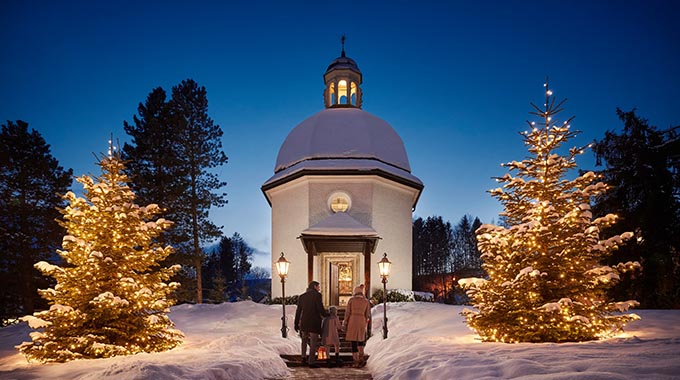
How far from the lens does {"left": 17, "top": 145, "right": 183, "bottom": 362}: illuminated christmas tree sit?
383 inches

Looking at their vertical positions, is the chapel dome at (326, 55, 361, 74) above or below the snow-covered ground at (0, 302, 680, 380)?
above

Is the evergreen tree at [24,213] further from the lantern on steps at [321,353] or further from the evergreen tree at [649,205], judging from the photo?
the evergreen tree at [649,205]

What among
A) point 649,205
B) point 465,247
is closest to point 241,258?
point 465,247

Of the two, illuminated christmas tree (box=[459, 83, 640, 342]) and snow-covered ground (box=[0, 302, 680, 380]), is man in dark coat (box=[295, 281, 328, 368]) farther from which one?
illuminated christmas tree (box=[459, 83, 640, 342])

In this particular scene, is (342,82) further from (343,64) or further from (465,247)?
(465,247)

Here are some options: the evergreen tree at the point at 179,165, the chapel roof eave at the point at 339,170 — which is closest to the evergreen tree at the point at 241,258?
the evergreen tree at the point at 179,165

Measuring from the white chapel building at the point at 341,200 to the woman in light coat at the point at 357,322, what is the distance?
26.4ft

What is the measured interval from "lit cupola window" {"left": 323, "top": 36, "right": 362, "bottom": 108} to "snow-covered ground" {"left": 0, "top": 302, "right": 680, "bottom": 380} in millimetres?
14217

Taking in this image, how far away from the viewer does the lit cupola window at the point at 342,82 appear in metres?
25.5

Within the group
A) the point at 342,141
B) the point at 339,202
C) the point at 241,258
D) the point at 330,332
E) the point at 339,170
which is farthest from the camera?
the point at 241,258

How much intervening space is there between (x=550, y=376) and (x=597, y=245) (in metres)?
5.97

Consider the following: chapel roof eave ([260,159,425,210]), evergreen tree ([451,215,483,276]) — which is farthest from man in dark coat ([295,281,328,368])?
evergreen tree ([451,215,483,276])

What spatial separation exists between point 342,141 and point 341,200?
3.08 meters

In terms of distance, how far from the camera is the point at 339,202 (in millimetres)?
20781
